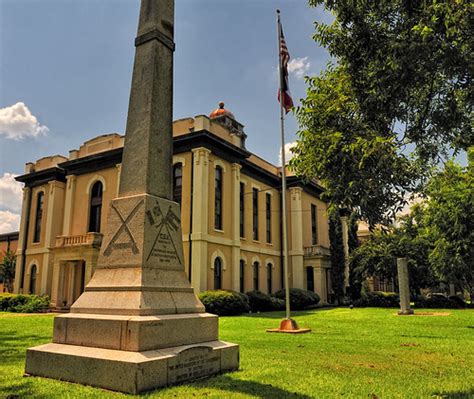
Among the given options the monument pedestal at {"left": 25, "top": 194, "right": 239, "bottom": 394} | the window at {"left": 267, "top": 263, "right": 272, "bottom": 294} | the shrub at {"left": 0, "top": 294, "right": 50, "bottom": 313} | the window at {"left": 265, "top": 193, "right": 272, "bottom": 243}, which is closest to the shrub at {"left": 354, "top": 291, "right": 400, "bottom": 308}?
the window at {"left": 267, "top": 263, "right": 272, "bottom": 294}

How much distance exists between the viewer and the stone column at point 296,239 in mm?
34438

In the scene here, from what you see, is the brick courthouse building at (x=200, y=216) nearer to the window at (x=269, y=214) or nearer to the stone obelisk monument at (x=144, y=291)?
the window at (x=269, y=214)

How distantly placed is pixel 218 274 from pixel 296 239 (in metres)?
10.5

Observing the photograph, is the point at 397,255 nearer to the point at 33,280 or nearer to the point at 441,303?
the point at 441,303

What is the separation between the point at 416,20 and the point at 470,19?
849 millimetres

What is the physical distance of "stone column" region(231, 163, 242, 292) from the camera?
27.3 m

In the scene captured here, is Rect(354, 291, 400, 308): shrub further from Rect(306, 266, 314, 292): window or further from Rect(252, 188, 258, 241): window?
Rect(252, 188, 258, 241): window

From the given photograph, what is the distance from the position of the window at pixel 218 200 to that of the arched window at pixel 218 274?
2.14 metres

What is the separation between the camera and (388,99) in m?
6.95

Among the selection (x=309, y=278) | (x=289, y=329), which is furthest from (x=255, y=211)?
(x=289, y=329)

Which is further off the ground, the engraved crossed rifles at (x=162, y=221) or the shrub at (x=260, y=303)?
the engraved crossed rifles at (x=162, y=221)

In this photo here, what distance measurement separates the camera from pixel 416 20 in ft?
21.5

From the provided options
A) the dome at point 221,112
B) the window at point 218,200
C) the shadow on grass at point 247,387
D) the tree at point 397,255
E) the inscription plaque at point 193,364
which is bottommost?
the shadow on grass at point 247,387

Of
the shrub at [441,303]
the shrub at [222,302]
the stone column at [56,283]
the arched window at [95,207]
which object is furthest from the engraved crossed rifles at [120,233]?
the shrub at [441,303]
